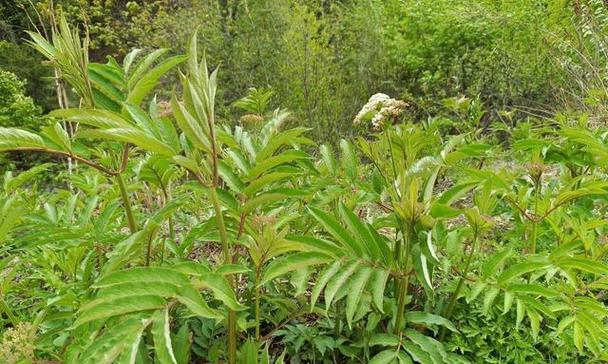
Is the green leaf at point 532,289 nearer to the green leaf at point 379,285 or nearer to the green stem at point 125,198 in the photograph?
the green leaf at point 379,285

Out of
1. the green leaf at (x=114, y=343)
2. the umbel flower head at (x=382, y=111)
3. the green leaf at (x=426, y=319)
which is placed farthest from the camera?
the umbel flower head at (x=382, y=111)

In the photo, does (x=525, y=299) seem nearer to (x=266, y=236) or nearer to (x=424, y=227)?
(x=424, y=227)

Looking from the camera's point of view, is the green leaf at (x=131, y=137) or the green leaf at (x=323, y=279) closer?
the green leaf at (x=131, y=137)

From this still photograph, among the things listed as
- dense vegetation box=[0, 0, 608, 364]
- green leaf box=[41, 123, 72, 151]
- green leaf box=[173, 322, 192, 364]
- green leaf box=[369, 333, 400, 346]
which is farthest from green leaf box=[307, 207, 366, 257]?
green leaf box=[41, 123, 72, 151]

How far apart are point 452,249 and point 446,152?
0.97 ft

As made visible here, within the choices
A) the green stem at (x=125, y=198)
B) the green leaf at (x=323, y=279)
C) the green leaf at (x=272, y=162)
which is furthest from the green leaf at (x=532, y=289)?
the green stem at (x=125, y=198)

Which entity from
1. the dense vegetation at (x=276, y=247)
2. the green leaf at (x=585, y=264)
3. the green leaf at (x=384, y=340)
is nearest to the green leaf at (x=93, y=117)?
the dense vegetation at (x=276, y=247)

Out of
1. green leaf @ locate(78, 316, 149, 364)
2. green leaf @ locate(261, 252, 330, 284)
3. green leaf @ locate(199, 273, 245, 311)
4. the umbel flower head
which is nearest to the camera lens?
green leaf @ locate(78, 316, 149, 364)

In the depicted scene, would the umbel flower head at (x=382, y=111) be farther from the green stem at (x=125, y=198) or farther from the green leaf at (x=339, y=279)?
the green stem at (x=125, y=198)

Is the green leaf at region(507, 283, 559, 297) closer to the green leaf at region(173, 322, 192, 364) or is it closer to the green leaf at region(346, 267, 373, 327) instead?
the green leaf at region(346, 267, 373, 327)

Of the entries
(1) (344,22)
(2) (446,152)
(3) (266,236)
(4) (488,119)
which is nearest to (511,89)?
(4) (488,119)

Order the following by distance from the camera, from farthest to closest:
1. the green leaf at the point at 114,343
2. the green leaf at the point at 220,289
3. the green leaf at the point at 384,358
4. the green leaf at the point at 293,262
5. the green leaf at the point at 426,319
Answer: the green leaf at the point at 426,319
the green leaf at the point at 384,358
the green leaf at the point at 293,262
the green leaf at the point at 220,289
the green leaf at the point at 114,343

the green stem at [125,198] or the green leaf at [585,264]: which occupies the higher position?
the green stem at [125,198]

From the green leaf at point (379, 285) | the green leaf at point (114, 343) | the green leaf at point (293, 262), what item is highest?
the green leaf at point (114, 343)
